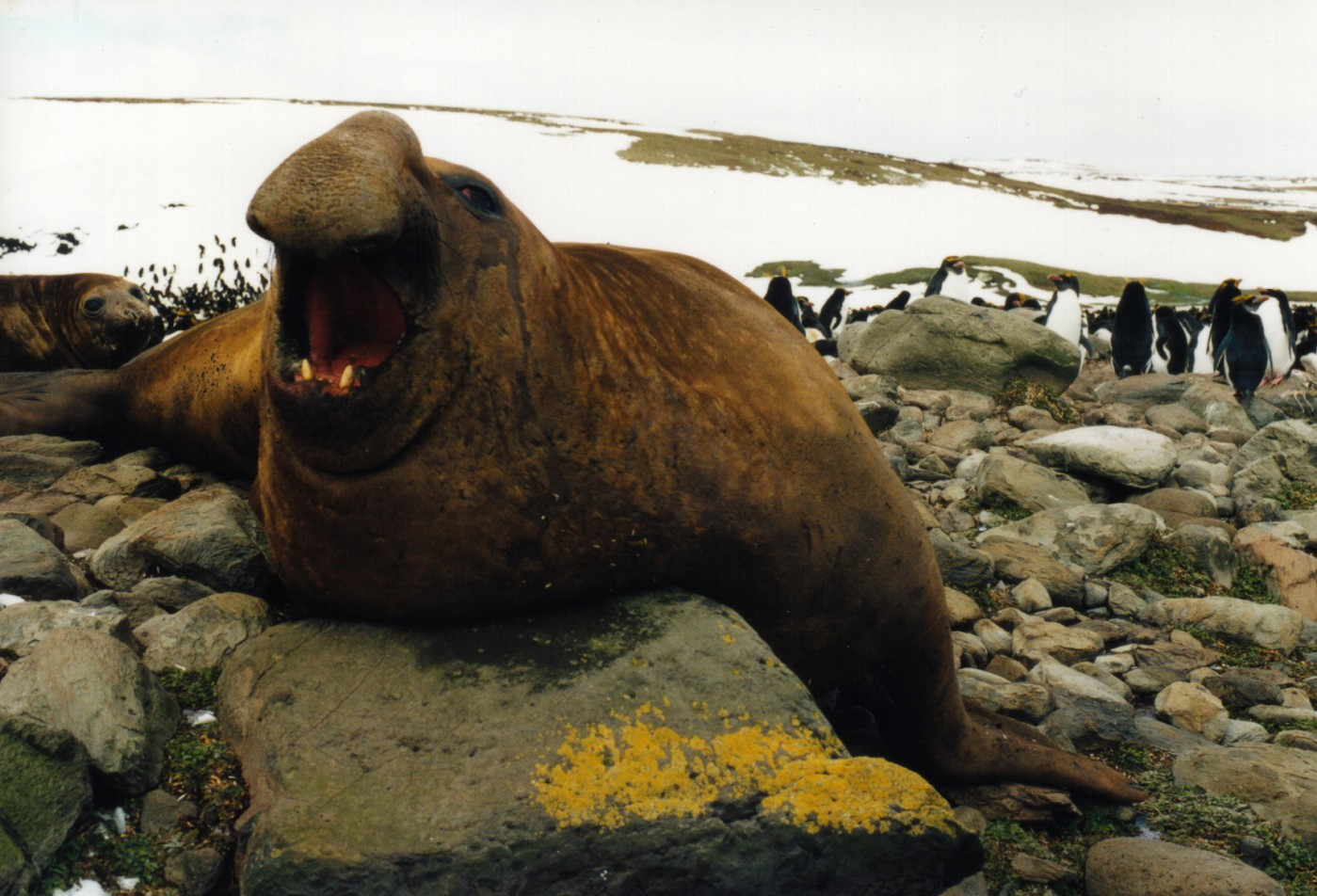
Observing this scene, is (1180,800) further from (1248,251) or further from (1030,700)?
(1248,251)

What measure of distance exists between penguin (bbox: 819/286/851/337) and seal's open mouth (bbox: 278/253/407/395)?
20.3 meters

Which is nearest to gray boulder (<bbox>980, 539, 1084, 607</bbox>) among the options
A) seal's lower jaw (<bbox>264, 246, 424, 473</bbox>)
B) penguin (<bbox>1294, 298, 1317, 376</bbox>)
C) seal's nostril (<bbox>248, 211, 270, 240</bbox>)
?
seal's lower jaw (<bbox>264, 246, 424, 473</bbox>)

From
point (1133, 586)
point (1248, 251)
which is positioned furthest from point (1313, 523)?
point (1248, 251)

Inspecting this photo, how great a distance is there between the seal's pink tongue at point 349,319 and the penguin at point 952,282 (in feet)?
69.8

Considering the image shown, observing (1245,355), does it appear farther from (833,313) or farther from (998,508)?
(833,313)

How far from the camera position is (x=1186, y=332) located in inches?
785

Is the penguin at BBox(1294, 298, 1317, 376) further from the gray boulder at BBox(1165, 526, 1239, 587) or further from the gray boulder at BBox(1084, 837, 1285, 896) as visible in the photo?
Answer: the gray boulder at BBox(1084, 837, 1285, 896)

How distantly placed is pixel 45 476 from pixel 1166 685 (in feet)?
17.5

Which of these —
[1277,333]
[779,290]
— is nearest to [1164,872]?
[1277,333]

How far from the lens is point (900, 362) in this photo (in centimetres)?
1180

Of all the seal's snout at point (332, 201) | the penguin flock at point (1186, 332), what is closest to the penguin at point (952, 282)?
the penguin flock at point (1186, 332)

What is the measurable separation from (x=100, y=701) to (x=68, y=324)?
633 centimetres

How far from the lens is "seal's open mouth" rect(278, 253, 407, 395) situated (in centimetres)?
281

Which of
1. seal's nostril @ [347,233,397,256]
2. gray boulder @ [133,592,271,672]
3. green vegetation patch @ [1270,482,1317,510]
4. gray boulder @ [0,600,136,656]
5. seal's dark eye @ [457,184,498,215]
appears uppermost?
seal's dark eye @ [457,184,498,215]
